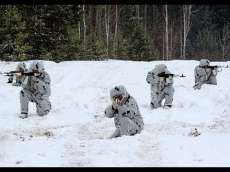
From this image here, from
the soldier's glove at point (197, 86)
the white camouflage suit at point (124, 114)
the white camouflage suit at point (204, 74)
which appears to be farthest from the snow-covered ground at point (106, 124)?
the white camouflage suit at point (124, 114)

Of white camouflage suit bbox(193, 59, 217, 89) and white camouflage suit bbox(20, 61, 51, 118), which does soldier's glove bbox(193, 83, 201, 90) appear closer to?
white camouflage suit bbox(193, 59, 217, 89)

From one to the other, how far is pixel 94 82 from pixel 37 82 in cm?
615

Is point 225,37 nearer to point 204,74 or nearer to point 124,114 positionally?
point 204,74

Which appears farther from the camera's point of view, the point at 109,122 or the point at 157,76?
the point at 157,76

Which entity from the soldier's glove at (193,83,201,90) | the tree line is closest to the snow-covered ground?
the soldier's glove at (193,83,201,90)

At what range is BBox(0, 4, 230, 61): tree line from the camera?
26516 mm

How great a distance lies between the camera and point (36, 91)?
14469 mm

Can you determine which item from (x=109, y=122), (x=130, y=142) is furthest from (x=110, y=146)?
(x=109, y=122)

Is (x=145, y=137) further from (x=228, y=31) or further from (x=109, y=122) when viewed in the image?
(x=228, y=31)

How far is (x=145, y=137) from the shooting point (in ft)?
31.1

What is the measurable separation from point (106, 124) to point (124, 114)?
2692 millimetres

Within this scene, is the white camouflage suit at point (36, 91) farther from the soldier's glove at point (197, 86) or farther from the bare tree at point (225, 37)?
the bare tree at point (225, 37)

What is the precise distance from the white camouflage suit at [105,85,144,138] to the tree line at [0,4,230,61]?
15.2 metres

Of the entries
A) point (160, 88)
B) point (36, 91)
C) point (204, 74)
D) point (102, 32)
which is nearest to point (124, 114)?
point (36, 91)
